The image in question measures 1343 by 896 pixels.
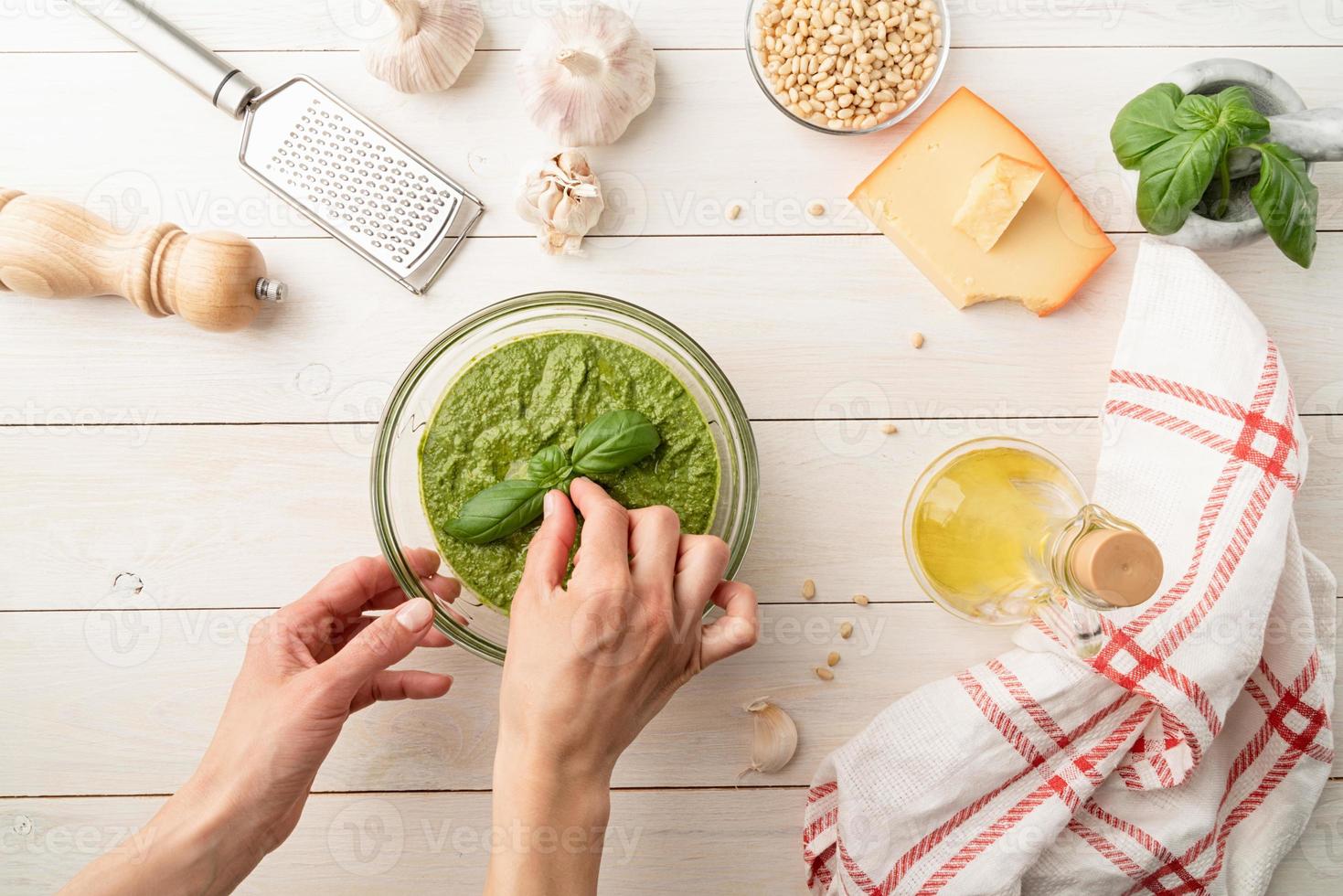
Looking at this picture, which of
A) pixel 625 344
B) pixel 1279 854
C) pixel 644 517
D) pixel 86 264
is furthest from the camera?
pixel 1279 854

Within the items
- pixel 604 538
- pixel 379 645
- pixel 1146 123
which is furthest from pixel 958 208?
pixel 379 645

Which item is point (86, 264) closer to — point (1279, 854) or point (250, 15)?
point (250, 15)

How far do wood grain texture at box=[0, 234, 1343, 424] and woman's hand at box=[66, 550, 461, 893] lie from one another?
0.40 meters

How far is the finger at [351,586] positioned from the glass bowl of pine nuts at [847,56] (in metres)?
0.98

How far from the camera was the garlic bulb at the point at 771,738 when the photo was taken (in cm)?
156

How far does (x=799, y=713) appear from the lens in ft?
5.24

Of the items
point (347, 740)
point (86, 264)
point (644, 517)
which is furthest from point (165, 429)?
point (644, 517)

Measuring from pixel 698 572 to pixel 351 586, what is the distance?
62 centimetres

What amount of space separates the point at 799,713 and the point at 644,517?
64cm

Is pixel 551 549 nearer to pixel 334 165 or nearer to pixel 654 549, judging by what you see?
pixel 654 549

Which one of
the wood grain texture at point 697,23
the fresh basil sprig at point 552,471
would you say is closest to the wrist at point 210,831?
the fresh basil sprig at point 552,471

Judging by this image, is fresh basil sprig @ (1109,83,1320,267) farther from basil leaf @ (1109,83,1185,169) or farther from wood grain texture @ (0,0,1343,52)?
wood grain texture @ (0,0,1343,52)

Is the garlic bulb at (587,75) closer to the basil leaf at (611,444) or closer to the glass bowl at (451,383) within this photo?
the glass bowl at (451,383)

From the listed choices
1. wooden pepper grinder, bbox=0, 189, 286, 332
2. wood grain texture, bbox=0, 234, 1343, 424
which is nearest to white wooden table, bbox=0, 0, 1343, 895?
wood grain texture, bbox=0, 234, 1343, 424
